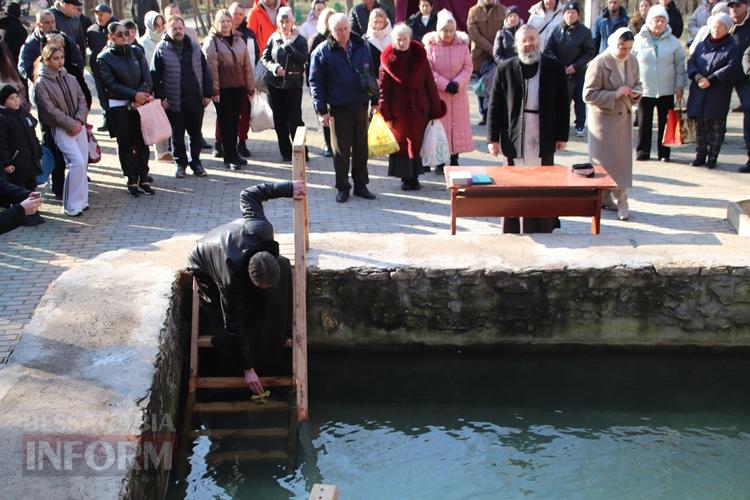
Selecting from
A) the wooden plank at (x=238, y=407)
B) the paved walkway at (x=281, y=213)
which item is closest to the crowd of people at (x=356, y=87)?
the paved walkway at (x=281, y=213)

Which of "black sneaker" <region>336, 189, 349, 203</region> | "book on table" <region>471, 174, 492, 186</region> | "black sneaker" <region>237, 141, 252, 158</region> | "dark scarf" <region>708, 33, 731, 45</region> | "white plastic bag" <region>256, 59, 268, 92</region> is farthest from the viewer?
"black sneaker" <region>237, 141, 252, 158</region>

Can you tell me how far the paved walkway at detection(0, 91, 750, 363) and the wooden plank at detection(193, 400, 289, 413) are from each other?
3.65ft

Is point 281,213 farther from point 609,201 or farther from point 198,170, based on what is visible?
point 609,201

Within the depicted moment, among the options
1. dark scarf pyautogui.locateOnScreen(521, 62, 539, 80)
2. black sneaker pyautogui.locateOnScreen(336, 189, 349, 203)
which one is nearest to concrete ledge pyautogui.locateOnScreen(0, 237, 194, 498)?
black sneaker pyautogui.locateOnScreen(336, 189, 349, 203)

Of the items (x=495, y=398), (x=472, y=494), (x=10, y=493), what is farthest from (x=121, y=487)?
(x=495, y=398)

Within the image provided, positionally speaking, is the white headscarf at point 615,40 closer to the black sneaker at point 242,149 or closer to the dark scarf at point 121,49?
the dark scarf at point 121,49

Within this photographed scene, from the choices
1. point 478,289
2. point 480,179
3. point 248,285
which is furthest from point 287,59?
point 248,285

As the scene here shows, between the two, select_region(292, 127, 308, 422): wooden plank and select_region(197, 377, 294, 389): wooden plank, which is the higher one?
select_region(292, 127, 308, 422): wooden plank

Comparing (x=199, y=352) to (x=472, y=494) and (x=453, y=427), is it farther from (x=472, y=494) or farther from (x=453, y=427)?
(x=472, y=494)

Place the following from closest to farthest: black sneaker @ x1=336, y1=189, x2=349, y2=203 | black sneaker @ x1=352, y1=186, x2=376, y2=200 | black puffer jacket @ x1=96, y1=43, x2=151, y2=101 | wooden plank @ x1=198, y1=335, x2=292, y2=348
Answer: wooden plank @ x1=198, y1=335, x2=292, y2=348 → black puffer jacket @ x1=96, y1=43, x2=151, y2=101 → black sneaker @ x1=336, y1=189, x2=349, y2=203 → black sneaker @ x1=352, y1=186, x2=376, y2=200

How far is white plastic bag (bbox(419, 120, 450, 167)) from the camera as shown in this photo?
404 inches

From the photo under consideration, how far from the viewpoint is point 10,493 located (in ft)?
14.3

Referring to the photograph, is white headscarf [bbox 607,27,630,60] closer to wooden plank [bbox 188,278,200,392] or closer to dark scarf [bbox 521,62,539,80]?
dark scarf [bbox 521,62,539,80]

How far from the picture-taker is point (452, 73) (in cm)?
1055
